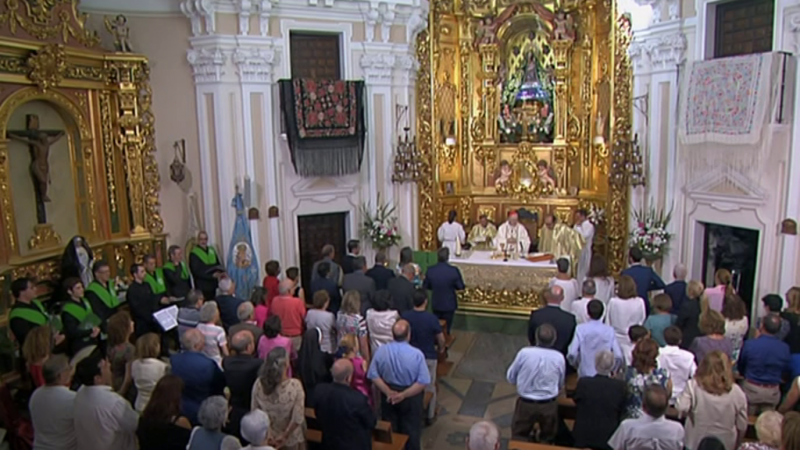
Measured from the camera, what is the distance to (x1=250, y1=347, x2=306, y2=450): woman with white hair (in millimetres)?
4922

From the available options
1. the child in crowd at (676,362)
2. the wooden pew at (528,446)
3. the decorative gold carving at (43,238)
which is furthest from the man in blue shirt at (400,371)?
the decorative gold carving at (43,238)

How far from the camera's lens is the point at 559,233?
11867 mm

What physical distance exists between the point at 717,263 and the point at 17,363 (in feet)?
33.7

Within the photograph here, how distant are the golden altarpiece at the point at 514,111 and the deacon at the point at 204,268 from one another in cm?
455

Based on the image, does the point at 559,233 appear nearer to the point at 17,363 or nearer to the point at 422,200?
the point at 422,200

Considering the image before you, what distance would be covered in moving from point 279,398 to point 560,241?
7.97 metres

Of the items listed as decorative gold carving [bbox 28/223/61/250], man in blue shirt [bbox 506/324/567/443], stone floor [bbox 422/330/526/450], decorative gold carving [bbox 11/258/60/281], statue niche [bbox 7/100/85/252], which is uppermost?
statue niche [bbox 7/100/85/252]

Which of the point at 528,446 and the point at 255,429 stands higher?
the point at 255,429

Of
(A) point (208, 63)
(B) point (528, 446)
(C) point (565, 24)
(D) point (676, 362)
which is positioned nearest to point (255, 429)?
(B) point (528, 446)

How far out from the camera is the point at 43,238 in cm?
934

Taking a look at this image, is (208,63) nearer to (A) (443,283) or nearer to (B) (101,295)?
(B) (101,295)

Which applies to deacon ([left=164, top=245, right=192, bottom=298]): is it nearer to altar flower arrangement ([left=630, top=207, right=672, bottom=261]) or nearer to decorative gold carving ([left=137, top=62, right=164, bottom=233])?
decorative gold carving ([left=137, top=62, right=164, bottom=233])

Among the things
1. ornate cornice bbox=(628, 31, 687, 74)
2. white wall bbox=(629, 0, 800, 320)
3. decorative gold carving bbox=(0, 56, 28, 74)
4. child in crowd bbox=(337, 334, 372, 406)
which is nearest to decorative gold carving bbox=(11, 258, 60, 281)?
decorative gold carving bbox=(0, 56, 28, 74)

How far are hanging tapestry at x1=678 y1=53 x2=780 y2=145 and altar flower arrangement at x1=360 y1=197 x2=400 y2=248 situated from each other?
5441mm
